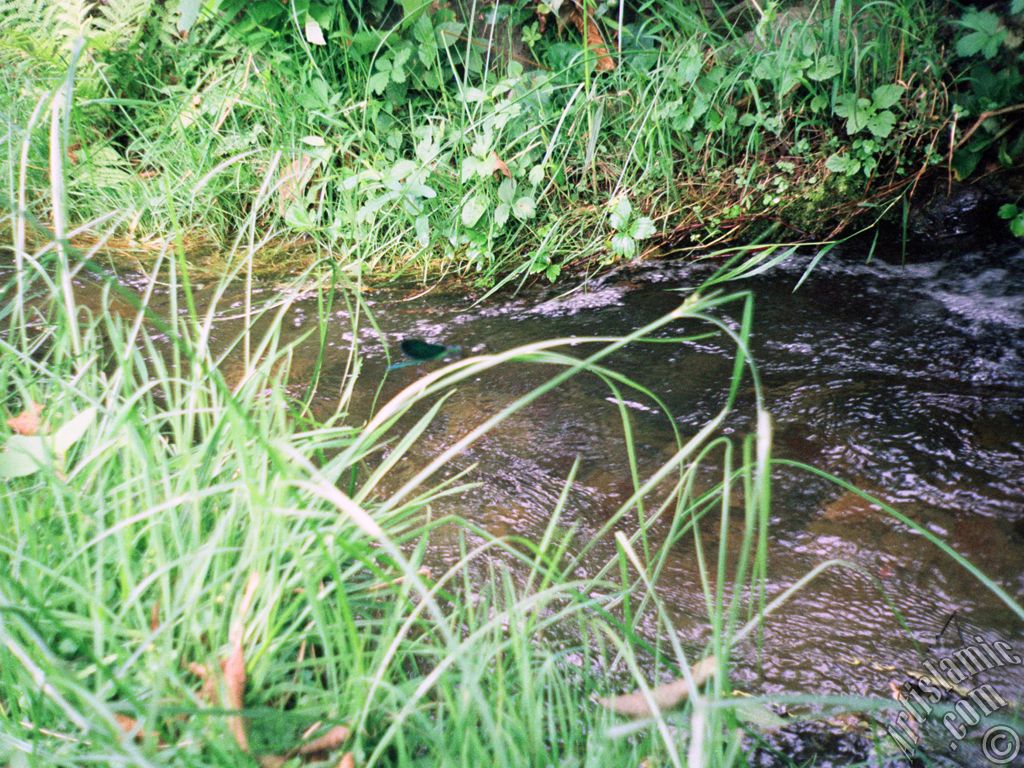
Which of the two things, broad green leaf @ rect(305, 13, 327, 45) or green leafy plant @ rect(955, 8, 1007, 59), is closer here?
green leafy plant @ rect(955, 8, 1007, 59)

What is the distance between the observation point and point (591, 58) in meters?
2.78

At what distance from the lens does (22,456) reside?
4.22ft

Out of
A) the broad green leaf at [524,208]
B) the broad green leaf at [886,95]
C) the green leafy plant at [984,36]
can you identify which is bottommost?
the broad green leaf at [524,208]

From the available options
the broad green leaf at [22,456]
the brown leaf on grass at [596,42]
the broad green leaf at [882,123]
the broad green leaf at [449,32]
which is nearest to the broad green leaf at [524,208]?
→ the brown leaf on grass at [596,42]

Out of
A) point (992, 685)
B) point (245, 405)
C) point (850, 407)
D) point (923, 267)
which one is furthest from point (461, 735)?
point (923, 267)

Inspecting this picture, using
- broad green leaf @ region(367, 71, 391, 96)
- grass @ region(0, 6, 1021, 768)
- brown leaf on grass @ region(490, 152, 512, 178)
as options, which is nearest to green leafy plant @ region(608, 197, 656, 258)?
brown leaf on grass @ region(490, 152, 512, 178)

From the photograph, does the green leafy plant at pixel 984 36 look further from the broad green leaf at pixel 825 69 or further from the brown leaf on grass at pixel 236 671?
the brown leaf on grass at pixel 236 671

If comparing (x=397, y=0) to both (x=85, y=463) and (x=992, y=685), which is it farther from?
(x=992, y=685)

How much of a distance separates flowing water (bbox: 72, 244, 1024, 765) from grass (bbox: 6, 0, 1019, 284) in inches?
10.6

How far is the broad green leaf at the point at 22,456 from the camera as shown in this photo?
4.08ft

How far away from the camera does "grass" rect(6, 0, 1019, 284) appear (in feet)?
9.25

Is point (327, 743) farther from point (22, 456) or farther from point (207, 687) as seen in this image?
point (22, 456)

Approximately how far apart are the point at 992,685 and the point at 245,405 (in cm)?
132

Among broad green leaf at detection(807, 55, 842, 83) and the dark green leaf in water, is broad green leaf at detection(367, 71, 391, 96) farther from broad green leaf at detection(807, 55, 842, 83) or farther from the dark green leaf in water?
the dark green leaf in water
